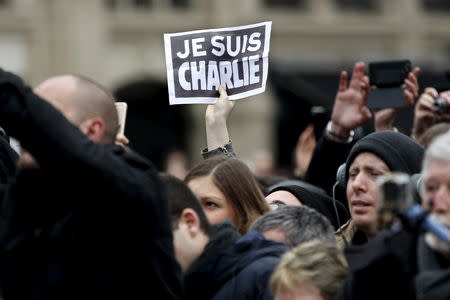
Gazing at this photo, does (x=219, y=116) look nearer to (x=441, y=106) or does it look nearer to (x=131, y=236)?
(x=441, y=106)

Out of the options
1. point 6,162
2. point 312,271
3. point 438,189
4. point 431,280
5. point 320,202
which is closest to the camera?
point 431,280

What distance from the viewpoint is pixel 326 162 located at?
24.7ft

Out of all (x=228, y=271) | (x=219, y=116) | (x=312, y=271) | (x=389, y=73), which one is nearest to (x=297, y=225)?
(x=228, y=271)

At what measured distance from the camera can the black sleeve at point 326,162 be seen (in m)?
7.37

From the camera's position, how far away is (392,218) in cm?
427

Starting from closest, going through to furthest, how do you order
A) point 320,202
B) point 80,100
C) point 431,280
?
point 431,280, point 80,100, point 320,202

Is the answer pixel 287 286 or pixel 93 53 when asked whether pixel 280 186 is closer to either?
pixel 287 286

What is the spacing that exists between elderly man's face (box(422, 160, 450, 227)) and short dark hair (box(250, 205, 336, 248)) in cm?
118

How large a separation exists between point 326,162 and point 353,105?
476 millimetres

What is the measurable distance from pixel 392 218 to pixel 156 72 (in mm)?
22817

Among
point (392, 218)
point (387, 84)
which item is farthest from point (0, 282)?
point (387, 84)

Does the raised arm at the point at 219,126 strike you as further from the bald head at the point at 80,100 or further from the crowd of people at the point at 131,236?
the bald head at the point at 80,100

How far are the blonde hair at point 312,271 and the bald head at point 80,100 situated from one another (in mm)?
716

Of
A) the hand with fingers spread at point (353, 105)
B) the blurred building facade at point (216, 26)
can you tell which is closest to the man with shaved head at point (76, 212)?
the hand with fingers spread at point (353, 105)
